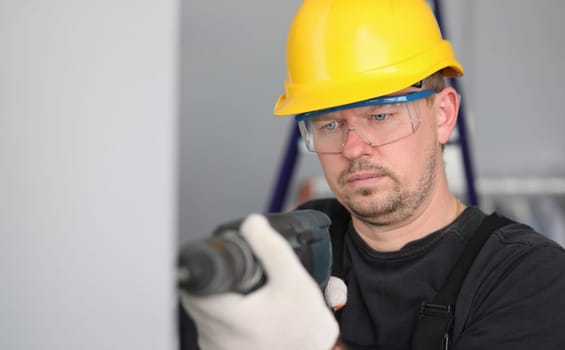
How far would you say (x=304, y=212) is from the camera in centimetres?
112

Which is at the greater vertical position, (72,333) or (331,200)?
(72,333)

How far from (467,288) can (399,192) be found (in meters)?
0.29

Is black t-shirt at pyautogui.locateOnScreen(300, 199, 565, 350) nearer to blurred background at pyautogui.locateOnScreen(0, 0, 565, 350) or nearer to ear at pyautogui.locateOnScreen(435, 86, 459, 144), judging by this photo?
ear at pyautogui.locateOnScreen(435, 86, 459, 144)

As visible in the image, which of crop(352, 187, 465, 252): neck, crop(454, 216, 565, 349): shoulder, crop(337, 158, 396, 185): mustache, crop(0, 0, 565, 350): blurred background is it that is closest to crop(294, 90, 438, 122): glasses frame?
crop(337, 158, 396, 185): mustache

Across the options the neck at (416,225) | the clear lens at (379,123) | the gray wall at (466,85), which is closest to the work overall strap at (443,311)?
the neck at (416,225)

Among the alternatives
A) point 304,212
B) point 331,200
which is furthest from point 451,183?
point 304,212

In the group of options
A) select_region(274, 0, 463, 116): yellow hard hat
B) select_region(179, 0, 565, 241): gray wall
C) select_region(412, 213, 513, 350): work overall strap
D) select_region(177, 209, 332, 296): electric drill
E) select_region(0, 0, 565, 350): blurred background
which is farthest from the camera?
select_region(179, 0, 565, 241): gray wall

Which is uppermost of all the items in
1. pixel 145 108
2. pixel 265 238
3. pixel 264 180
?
pixel 145 108

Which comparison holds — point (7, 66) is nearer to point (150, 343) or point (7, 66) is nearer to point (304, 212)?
point (150, 343)

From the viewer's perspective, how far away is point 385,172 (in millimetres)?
1514

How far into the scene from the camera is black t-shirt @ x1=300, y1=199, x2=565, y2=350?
1268 millimetres

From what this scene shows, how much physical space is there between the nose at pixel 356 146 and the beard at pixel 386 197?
2cm

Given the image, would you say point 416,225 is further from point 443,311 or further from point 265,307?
point 265,307

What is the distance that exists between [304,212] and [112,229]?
1.83 ft
